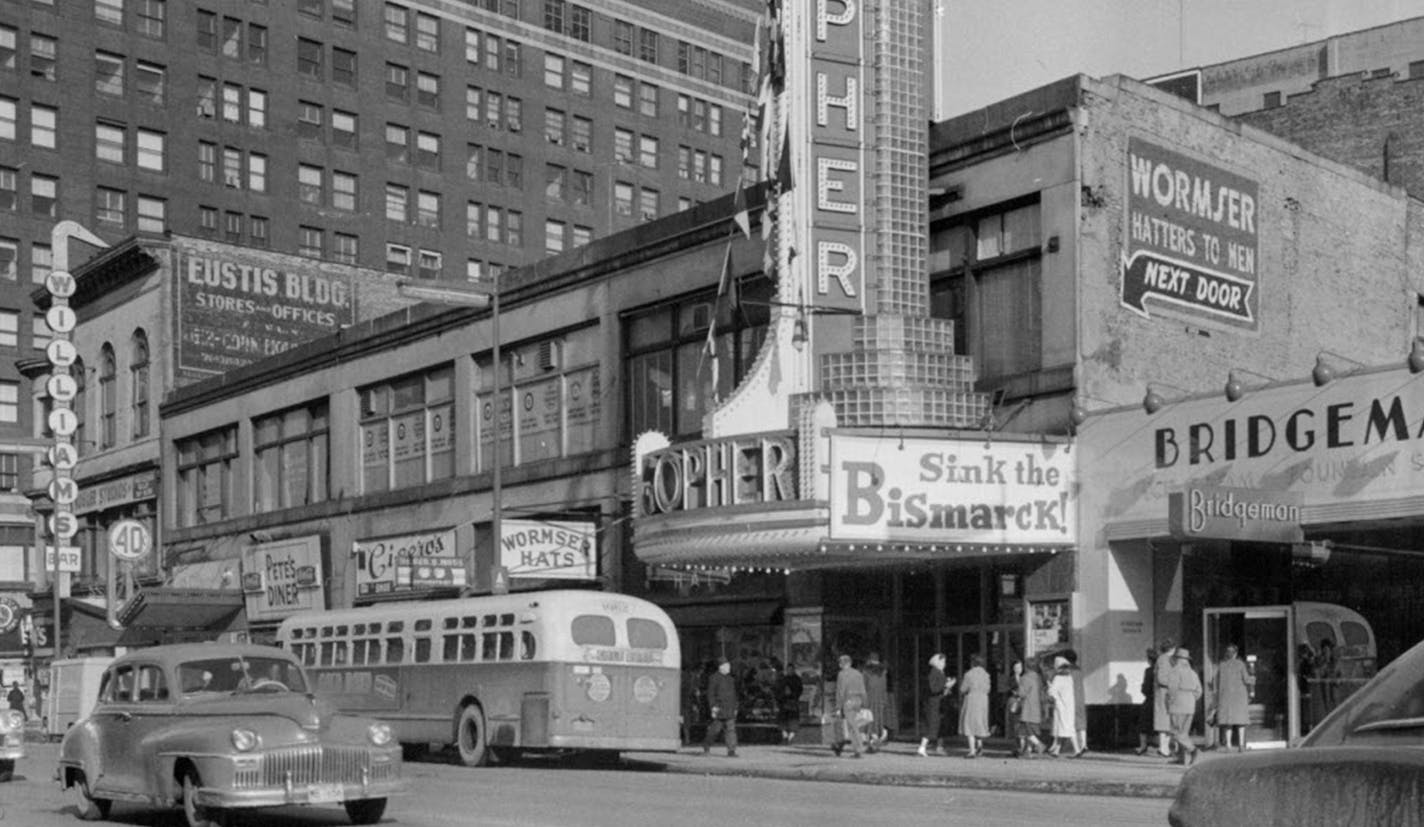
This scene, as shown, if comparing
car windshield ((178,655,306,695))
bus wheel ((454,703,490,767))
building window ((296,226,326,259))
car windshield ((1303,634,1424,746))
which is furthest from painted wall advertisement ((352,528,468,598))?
building window ((296,226,326,259))

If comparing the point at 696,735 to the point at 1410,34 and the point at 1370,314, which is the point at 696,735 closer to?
the point at 1370,314

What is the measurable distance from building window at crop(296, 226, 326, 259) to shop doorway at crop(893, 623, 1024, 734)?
6166cm

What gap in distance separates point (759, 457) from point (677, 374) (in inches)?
334

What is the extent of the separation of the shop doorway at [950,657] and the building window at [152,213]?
6156cm

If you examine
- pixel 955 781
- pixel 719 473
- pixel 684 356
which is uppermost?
pixel 684 356

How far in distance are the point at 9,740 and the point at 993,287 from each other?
55.1 ft

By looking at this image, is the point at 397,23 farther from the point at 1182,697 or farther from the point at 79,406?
the point at 1182,697

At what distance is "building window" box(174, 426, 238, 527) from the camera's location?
58375mm

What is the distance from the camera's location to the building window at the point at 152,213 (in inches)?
3489

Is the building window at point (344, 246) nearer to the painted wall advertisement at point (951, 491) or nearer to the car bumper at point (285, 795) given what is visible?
the painted wall advertisement at point (951, 491)

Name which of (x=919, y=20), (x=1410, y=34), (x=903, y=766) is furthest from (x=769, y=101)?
(x=1410, y=34)

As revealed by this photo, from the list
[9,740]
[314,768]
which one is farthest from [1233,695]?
[9,740]

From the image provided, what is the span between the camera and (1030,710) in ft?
97.3

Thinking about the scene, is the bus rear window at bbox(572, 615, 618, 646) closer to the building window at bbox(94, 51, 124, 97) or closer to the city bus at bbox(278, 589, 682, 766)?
the city bus at bbox(278, 589, 682, 766)
